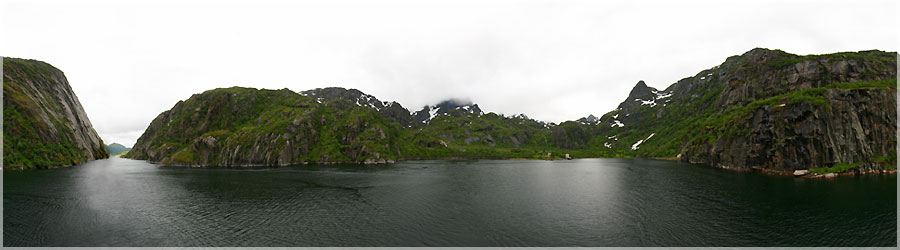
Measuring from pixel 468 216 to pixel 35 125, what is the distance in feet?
729

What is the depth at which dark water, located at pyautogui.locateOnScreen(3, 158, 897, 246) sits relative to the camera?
39.6 m

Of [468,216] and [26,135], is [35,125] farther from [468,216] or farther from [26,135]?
[468,216]

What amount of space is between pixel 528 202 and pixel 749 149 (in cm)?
10631

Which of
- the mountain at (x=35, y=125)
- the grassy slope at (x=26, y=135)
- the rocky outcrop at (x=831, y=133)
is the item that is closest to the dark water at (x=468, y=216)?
the rocky outcrop at (x=831, y=133)

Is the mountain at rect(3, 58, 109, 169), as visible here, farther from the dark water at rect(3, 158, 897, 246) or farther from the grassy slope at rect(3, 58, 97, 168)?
the dark water at rect(3, 158, 897, 246)

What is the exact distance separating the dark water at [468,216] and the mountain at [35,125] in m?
86.5

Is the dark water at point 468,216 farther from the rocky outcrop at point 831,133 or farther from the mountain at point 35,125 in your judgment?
the mountain at point 35,125

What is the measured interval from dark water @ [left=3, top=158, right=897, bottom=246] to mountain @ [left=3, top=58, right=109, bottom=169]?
86537mm

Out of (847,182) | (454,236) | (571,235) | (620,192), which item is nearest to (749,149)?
(847,182)

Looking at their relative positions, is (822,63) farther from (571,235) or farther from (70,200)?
(70,200)

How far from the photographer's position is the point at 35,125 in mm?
146750

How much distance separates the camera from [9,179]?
9288cm

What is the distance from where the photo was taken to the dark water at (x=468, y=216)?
3956 cm

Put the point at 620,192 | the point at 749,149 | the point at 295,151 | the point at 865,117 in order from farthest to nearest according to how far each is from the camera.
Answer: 1. the point at 295,151
2. the point at 749,149
3. the point at 865,117
4. the point at 620,192
